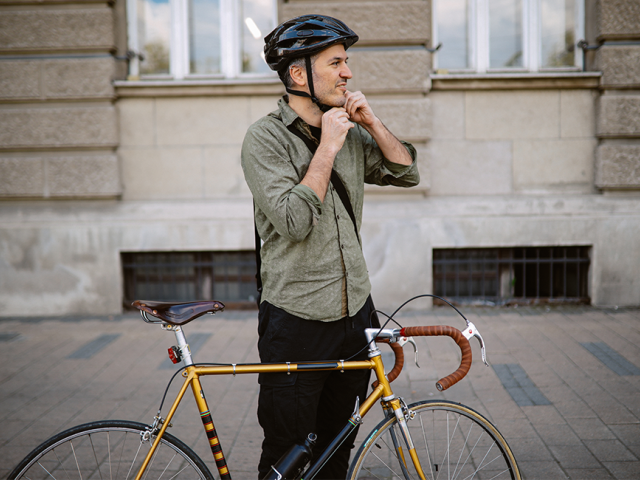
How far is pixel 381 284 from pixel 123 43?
3.78 m

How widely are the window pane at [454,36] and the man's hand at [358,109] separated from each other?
15.1 ft

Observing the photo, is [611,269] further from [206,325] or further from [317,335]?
[317,335]

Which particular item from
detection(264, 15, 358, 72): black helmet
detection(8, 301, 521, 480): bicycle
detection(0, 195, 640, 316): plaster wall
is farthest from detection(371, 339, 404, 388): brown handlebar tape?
detection(0, 195, 640, 316): plaster wall

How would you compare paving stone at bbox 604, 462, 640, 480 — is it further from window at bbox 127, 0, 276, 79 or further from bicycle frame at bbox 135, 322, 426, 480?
window at bbox 127, 0, 276, 79

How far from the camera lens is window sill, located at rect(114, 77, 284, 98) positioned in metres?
6.21

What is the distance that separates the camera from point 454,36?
21.3 ft

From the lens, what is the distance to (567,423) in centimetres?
361

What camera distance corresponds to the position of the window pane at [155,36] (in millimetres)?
6508

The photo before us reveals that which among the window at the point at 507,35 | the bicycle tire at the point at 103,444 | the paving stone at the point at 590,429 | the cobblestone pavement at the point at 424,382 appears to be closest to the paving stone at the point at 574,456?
the cobblestone pavement at the point at 424,382

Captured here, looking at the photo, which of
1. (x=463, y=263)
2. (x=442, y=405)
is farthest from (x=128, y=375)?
(x=463, y=263)

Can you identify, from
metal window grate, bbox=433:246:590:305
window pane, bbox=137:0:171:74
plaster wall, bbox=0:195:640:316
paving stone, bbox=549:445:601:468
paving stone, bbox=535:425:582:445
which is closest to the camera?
paving stone, bbox=549:445:601:468

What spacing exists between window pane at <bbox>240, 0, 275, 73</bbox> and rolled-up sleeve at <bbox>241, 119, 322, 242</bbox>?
4.53 meters

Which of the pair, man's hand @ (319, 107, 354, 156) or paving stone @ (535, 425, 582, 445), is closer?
man's hand @ (319, 107, 354, 156)

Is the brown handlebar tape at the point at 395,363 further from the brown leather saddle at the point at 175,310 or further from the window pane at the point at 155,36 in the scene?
the window pane at the point at 155,36
